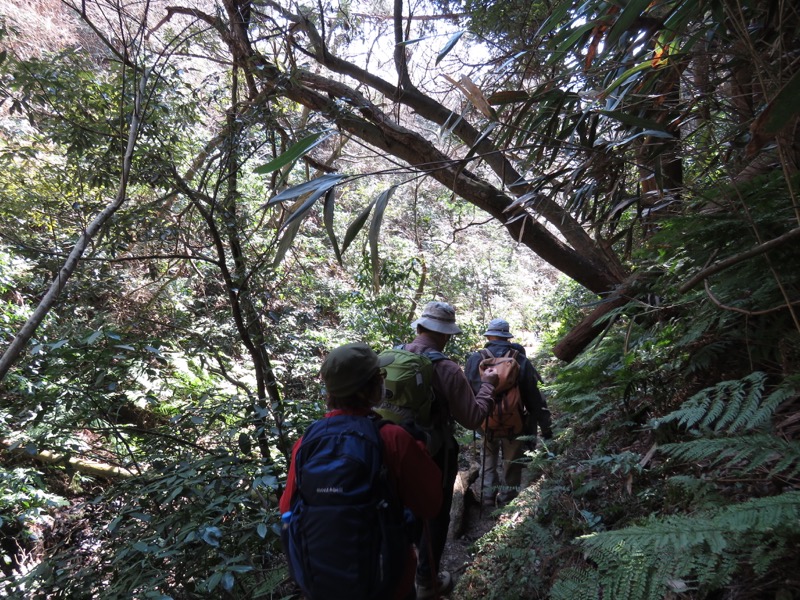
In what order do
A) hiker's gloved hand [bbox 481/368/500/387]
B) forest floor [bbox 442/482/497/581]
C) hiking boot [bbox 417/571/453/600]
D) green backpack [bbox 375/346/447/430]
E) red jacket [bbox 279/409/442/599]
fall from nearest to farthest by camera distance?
red jacket [bbox 279/409/442/599] < green backpack [bbox 375/346/447/430] < hiking boot [bbox 417/571/453/600] < forest floor [bbox 442/482/497/581] < hiker's gloved hand [bbox 481/368/500/387]

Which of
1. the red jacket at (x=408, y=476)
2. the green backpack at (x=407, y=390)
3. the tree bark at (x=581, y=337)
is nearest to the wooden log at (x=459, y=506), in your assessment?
the tree bark at (x=581, y=337)

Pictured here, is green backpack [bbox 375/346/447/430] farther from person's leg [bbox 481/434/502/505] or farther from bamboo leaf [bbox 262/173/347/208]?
person's leg [bbox 481/434/502/505]

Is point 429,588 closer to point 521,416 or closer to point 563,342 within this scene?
point 521,416

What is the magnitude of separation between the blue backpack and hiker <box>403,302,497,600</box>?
114cm

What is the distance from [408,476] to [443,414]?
1.13 metres

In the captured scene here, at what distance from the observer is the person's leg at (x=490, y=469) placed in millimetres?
4887

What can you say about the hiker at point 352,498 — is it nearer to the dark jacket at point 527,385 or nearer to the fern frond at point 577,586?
the fern frond at point 577,586

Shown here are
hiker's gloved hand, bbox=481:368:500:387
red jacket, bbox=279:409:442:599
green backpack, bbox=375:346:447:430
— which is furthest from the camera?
hiker's gloved hand, bbox=481:368:500:387

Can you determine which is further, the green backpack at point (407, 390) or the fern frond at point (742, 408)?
the green backpack at point (407, 390)

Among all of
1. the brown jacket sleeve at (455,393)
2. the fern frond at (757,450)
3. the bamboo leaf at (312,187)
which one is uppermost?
the bamboo leaf at (312,187)

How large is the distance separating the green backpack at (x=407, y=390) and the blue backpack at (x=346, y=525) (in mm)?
818

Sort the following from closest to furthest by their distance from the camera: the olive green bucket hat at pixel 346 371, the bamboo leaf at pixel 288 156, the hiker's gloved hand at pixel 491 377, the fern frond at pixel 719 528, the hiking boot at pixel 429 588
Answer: the fern frond at pixel 719 528
the bamboo leaf at pixel 288 156
the olive green bucket hat at pixel 346 371
the hiking boot at pixel 429 588
the hiker's gloved hand at pixel 491 377

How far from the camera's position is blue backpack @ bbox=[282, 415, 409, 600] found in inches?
73.2

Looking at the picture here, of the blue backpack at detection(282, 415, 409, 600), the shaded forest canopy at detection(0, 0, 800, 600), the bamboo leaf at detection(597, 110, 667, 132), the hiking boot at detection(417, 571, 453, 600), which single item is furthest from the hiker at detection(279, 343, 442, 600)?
the bamboo leaf at detection(597, 110, 667, 132)
